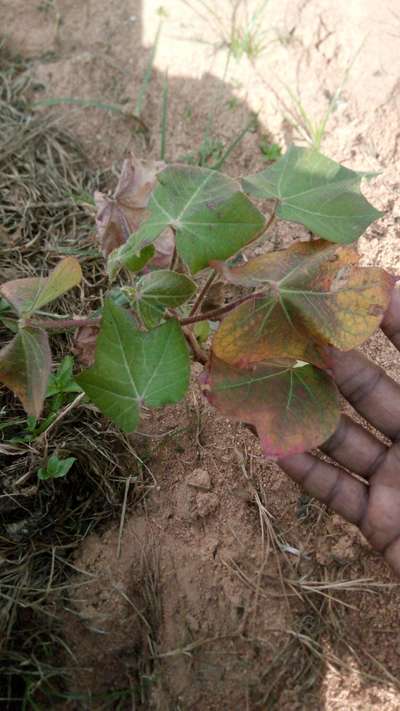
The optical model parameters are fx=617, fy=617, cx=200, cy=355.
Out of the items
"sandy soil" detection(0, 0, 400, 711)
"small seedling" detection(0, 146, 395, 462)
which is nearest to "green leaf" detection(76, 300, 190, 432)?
"small seedling" detection(0, 146, 395, 462)

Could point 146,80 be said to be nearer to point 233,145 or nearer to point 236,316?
point 233,145

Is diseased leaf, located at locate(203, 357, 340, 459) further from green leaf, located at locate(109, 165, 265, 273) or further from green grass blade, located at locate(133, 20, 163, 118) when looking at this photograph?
green grass blade, located at locate(133, 20, 163, 118)

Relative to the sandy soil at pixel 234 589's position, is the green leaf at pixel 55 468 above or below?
above

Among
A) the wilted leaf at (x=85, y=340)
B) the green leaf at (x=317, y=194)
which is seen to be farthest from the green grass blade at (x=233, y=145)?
the wilted leaf at (x=85, y=340)

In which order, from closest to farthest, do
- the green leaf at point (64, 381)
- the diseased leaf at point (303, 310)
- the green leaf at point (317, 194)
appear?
the diseased leaf at point (303, 310)
the green leaf at point (317, 194)
the green leaf at point (64, 381)

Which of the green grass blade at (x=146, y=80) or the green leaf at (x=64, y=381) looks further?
the green grass blade at (x=146, y=80)

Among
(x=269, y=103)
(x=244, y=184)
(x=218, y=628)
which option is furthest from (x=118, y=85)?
(x=218, y=628)

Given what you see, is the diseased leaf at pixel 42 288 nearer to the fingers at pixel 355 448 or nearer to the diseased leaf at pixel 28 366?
the diseased leaf at pixel 28 366

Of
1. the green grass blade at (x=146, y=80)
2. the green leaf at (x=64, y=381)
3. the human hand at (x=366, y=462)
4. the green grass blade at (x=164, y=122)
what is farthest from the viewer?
the green grass blade at (x=146, y=80)
